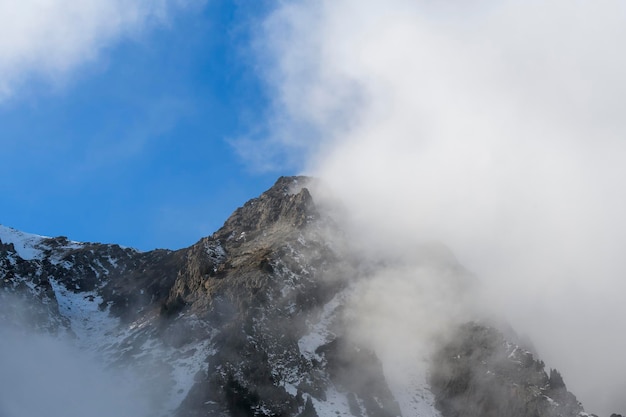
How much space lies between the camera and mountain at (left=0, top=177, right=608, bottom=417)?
108 meters

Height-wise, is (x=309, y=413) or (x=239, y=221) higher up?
(x=239, y=221)

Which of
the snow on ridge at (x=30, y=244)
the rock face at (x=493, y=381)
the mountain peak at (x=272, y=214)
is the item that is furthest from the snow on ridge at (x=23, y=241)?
the rock face at (x=493, y=381)

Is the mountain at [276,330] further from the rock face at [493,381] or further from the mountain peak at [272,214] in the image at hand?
the mountain peak at [272,214]

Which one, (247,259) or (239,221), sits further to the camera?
(239,221)

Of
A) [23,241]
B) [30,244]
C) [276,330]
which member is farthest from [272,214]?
[23,241]

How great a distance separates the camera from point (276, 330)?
11819cm

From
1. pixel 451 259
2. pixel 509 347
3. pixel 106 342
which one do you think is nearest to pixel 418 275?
pixel 451 259

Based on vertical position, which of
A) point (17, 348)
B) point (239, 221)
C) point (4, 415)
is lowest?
point (4, 415)

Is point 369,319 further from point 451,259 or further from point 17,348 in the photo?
point 17,348

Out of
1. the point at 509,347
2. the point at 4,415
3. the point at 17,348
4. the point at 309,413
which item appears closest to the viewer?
the point at 4,415

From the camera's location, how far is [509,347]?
11838 cm

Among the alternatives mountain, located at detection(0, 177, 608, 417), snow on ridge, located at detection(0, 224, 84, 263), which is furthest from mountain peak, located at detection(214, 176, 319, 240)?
snow on ridge, located at detection(0, 224, 84, 263)

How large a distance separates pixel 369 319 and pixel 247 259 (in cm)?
2887

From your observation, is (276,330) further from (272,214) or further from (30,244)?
(30,244)
